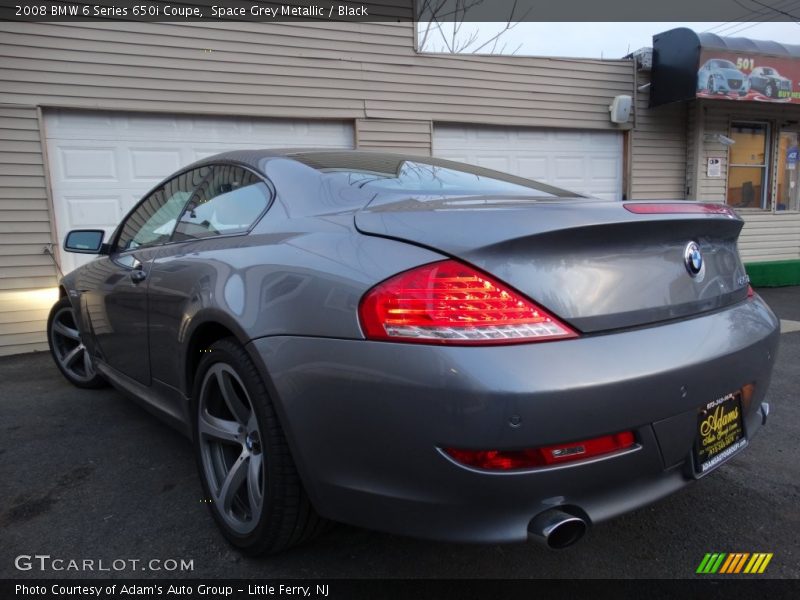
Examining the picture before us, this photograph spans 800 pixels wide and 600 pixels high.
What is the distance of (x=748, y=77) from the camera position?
25.7ft

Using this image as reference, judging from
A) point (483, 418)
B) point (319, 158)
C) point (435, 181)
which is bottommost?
point (483, 418)

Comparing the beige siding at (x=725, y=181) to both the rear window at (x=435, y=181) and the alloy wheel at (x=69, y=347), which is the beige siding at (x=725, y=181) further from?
the alloy wheel at (x=69, y=347)

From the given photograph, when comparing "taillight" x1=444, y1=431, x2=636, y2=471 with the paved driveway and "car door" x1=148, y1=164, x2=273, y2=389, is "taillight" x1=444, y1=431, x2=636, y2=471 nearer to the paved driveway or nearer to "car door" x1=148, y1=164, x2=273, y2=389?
the paved driveway

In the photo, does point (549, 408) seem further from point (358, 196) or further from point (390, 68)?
point (390, 68)

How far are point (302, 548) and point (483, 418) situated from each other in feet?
3.54

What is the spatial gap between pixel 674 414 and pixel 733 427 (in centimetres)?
45

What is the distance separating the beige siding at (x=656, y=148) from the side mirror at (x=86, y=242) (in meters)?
7.30

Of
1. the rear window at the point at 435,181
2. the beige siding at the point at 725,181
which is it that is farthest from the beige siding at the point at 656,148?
the rear window at the point at 435,181

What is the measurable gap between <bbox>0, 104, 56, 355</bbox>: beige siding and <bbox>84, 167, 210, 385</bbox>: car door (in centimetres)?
271

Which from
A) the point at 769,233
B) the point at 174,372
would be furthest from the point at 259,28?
the point at 769,233

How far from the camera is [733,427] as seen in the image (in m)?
1.87

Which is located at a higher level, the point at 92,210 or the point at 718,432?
the point at 92,210

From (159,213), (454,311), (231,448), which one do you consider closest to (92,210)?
(159,213)
